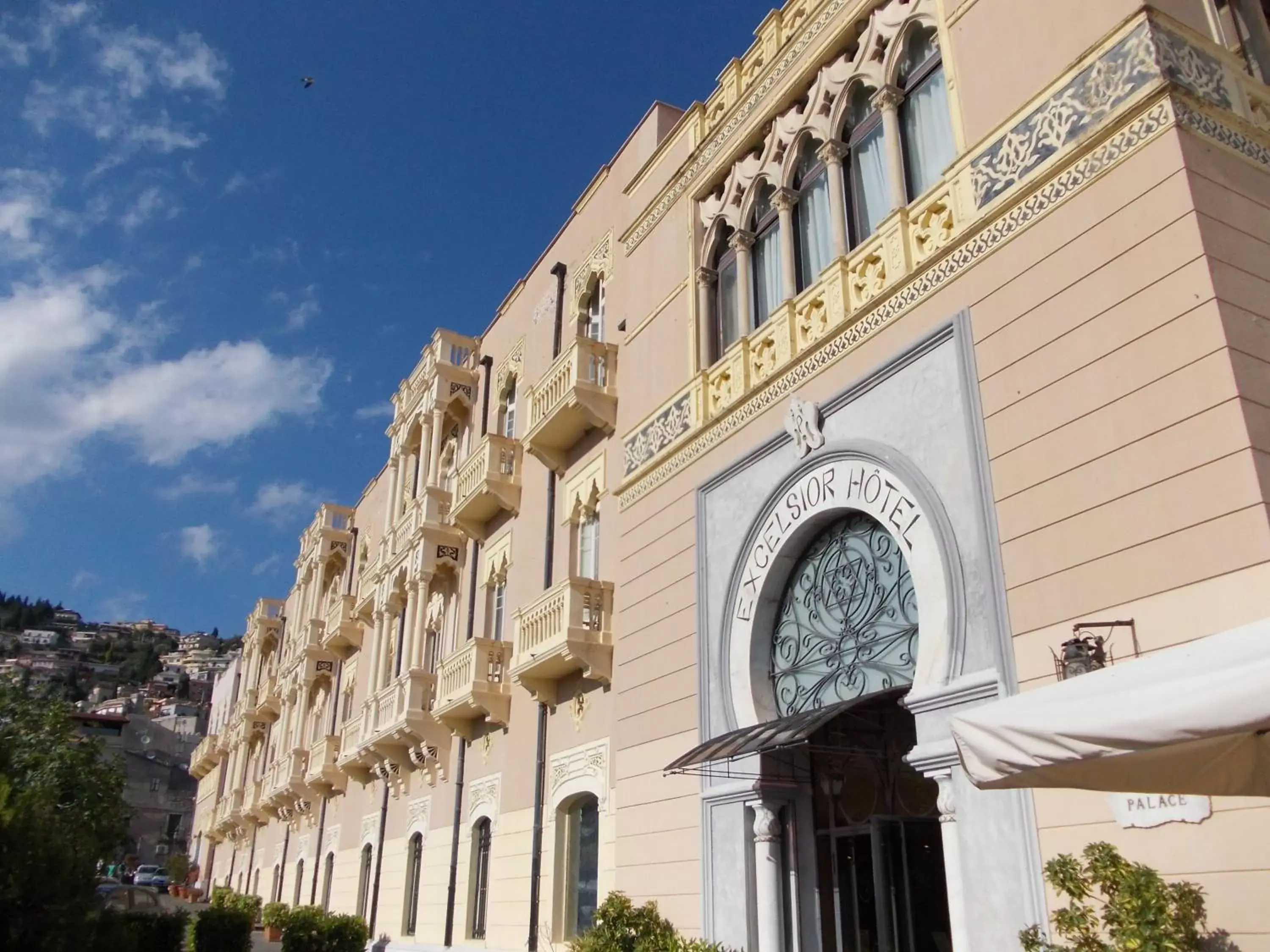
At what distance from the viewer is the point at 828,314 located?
381 inches

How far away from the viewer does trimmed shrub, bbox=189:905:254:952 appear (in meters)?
18.5

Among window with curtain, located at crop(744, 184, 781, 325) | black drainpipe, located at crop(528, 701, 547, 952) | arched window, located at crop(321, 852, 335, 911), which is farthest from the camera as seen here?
arched window, located at crop(321, 852, 335, 911)

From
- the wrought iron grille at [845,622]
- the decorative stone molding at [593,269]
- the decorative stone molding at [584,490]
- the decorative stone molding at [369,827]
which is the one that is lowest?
the decorative stone molding at [369,827]

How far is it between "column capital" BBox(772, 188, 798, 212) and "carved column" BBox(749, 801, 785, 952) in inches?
233

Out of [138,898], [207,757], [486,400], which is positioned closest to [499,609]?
[486,400]

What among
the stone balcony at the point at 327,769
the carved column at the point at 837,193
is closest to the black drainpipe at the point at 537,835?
the carved column at the point at 837,193

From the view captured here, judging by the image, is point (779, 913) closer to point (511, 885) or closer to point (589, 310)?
point (511, 885)

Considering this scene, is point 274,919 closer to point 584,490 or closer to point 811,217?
point 584,490

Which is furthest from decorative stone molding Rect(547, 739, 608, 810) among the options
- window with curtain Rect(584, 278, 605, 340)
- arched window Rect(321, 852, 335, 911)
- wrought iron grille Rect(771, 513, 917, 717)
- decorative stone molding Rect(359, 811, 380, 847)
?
arched window Rect(321, 852, 335, 911)

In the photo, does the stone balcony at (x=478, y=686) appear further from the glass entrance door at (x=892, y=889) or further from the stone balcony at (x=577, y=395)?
the glass entrance door at (x=892, y=889)

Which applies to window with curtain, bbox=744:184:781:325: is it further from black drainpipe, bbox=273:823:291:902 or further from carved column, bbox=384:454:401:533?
black drainpipe, bbox=273:823:291:902

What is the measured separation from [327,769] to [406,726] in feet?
26.5

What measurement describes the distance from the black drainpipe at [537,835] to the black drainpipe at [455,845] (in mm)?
3184

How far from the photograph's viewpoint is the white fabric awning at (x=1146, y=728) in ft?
12.1
